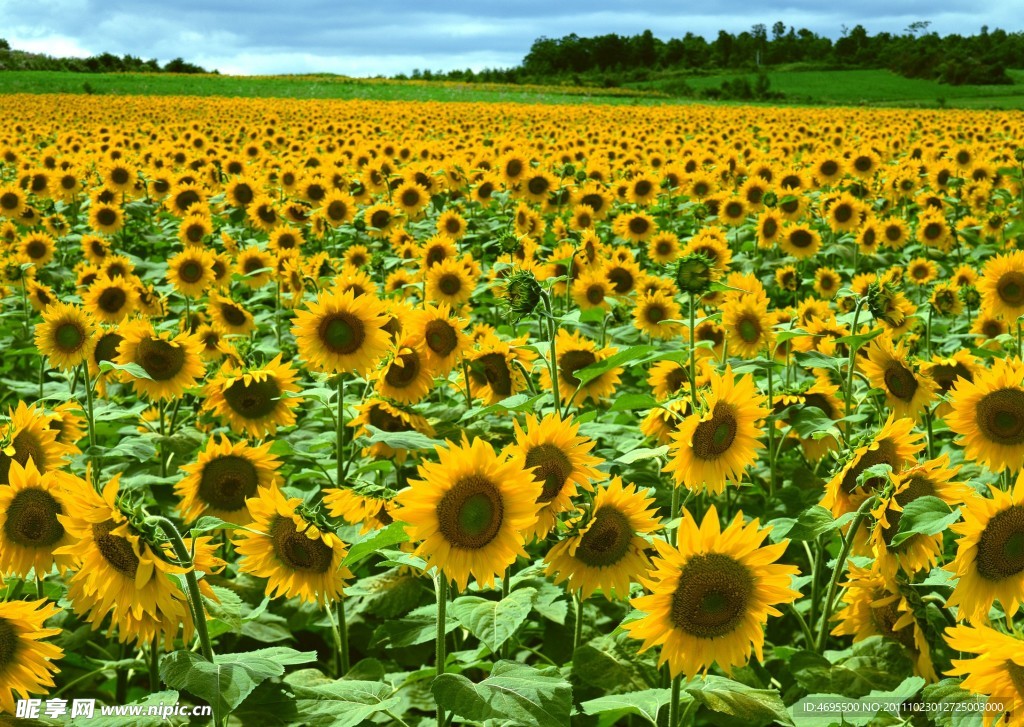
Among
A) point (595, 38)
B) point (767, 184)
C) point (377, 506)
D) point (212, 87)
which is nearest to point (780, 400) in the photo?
point (377, 506)

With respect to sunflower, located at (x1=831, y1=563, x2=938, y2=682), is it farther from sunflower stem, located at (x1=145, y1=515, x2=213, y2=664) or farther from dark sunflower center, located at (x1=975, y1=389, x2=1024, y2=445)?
sunflower stem, located at (x1=145, y1=515, x2=213, y2=664)

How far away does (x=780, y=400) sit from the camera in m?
3.81

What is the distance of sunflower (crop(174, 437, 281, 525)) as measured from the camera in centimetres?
322

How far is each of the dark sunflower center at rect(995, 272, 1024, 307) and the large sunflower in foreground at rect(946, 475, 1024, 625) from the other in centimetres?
335

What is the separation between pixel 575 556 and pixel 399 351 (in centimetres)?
151

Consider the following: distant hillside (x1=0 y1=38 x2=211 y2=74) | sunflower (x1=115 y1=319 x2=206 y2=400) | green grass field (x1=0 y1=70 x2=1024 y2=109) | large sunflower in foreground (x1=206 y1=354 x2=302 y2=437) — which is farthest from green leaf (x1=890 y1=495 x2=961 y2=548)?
distant hillside (x1=0 y1=38 x2=211 y2=74)

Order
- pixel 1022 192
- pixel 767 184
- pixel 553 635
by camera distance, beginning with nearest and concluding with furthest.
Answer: pixel 553 635, pixel 767 184, pixel 1022 192

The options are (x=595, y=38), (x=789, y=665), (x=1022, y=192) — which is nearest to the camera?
(x=789, y=665)

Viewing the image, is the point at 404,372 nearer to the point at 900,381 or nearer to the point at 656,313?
the point at 900,381

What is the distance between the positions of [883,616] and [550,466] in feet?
3.95

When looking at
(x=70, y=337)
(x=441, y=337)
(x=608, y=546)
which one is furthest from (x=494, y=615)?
(x=70, y=337)

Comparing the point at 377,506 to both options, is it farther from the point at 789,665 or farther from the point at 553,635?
the point at 789,665

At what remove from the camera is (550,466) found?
2.35m

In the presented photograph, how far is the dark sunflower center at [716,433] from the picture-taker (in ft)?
8.85
